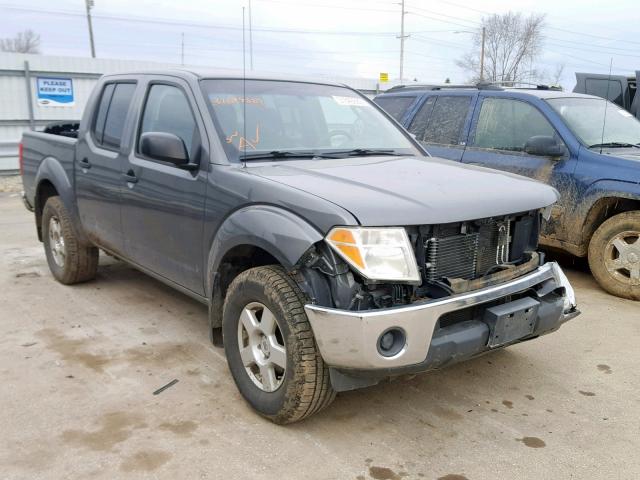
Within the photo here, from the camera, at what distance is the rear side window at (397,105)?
23.2ft

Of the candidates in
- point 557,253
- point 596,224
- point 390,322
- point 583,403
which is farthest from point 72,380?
point 557,253

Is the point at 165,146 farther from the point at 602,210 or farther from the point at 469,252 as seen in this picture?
the point at 602,210

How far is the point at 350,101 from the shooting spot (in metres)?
4.44

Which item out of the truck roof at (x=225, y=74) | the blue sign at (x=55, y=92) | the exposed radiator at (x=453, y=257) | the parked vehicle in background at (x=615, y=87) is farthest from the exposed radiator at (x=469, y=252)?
the blue sign at (x=55, y=92)

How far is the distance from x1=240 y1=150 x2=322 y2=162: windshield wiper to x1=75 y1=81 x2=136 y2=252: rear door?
127 cm

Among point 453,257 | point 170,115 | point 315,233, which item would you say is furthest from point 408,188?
point 170,115

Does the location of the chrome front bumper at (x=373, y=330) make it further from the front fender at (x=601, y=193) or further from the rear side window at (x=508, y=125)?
the rear side window at (x=508, y=125)

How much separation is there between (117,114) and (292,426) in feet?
9.32

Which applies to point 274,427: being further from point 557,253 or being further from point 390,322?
point 557,253

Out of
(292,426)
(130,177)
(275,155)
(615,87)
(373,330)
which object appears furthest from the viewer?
(615,87)

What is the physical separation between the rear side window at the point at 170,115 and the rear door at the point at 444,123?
328 cm

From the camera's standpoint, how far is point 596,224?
557 centimetres

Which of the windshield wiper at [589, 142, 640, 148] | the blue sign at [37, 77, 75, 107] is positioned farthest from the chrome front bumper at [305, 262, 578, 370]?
the blue sign at [37, 77, 75, 107]

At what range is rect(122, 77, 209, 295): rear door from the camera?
3646 millimetres
